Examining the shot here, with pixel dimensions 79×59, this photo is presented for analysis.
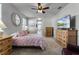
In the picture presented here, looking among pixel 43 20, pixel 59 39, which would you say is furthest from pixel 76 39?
pixel 43 20

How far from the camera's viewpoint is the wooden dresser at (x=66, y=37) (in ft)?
7.96

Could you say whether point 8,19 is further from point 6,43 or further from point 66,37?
point 66,37

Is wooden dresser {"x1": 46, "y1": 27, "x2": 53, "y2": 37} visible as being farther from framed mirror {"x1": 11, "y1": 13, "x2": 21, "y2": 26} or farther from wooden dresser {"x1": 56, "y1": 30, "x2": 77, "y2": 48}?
framed mirror {"x1": 11, "y1": 13, "x2": 21, "y2": 26}

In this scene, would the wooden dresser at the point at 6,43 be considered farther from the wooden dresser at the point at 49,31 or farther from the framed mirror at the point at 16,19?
the wooden dresser at the point at 49,31

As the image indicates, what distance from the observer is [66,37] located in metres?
2.56

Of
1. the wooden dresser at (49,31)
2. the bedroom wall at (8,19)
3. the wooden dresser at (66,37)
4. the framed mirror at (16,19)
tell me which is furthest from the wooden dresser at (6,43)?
the wooden dresser at (66,37)

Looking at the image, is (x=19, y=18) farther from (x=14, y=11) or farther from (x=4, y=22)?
(x=4, y=22)

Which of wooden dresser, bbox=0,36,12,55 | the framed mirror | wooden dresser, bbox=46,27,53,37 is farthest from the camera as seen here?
wooden dresser, bbox=46,27,53,37

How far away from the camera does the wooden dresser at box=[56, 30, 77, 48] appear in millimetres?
2426

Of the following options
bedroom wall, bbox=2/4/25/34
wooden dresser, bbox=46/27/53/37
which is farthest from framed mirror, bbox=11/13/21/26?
wooden dresser, bbox=46/27/53/37

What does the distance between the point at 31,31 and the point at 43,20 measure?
34cm

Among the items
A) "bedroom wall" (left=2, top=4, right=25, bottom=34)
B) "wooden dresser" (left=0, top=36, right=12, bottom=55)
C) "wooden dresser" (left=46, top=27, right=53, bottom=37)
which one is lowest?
"wooden dresser" (left=0, top=36, right=12, bottom=55)

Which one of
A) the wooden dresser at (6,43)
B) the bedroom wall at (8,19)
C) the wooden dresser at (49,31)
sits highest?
the bedroom wall at (8,19)
